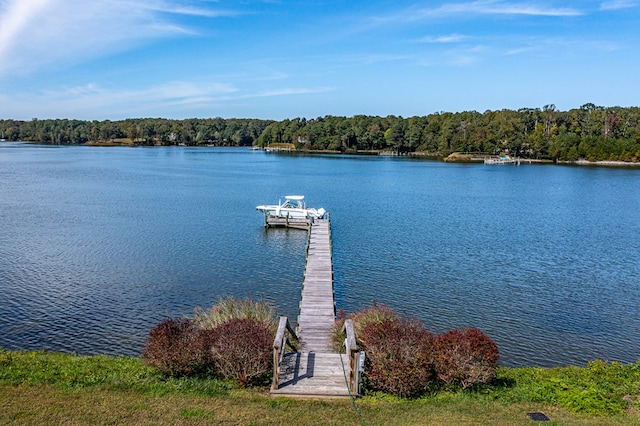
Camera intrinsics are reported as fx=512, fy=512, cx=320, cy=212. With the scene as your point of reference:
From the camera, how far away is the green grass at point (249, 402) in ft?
28.7

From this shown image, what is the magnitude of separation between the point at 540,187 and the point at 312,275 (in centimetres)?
5345

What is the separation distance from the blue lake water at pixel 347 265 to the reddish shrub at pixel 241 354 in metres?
5.28

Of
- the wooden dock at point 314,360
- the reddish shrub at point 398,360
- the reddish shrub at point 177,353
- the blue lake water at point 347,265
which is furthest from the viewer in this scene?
the blue lake water at point 347,265

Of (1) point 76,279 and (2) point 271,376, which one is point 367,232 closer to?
(1) point 76,279

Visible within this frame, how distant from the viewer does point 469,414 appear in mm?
9211

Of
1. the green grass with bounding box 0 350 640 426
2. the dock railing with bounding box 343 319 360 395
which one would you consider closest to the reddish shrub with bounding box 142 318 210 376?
the green grass with bounding box 0 350 640 426

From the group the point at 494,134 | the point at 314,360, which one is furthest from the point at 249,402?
the point at 494,134

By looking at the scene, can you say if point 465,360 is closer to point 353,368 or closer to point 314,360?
point 353,368

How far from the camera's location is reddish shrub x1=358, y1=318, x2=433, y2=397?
10180 millimetres

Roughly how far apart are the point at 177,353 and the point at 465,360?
5.98m

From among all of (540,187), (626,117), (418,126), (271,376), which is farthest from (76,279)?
(626,117)

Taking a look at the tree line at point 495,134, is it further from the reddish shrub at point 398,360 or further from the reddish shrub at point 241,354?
the reddish shrub at point 241,354

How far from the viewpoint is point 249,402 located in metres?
9.57

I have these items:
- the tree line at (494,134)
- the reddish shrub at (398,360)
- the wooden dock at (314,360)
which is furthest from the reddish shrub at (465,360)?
the tree line at (494,134)
